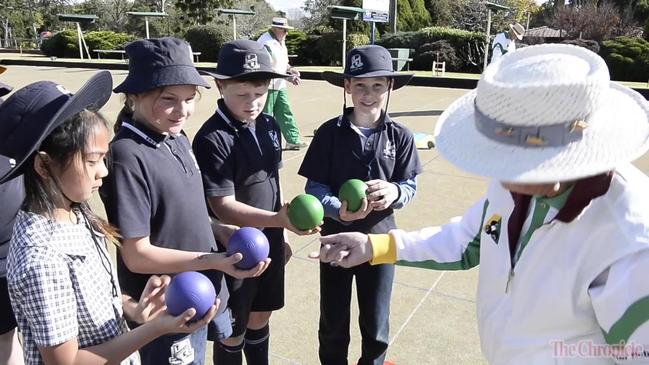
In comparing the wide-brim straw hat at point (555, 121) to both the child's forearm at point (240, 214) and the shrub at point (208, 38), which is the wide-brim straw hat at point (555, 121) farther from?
the shrub at point (208, 38)

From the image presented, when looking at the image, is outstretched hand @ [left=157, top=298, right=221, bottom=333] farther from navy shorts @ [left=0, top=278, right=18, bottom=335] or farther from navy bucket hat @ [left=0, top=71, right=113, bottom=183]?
navy shorts @ [left=0, top=278, right=18, bottom=335]

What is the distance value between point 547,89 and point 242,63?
192 centimetres

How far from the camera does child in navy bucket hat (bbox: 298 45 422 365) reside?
3.15 meters

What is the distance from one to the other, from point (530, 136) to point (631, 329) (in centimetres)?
56

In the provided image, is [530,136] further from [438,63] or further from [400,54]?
[438,63]

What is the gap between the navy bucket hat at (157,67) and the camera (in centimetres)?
238

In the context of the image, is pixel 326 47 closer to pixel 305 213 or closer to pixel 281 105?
pixel 281 105

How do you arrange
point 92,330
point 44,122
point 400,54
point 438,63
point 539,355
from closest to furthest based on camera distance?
point 539,355 → point 44,122 → point 92,330 → point 400,54 → point 438,63

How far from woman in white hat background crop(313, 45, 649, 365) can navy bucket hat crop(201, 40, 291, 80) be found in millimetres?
1415

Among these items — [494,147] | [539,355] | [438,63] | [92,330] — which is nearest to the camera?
[494,147]

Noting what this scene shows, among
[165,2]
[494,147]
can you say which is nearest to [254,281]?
[494,147]

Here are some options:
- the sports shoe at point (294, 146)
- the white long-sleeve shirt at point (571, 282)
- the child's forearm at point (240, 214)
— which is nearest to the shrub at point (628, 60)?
the sports shoe at point (294, 146)

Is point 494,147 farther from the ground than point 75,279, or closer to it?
farther from the ground

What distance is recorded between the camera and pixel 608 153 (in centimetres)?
138
